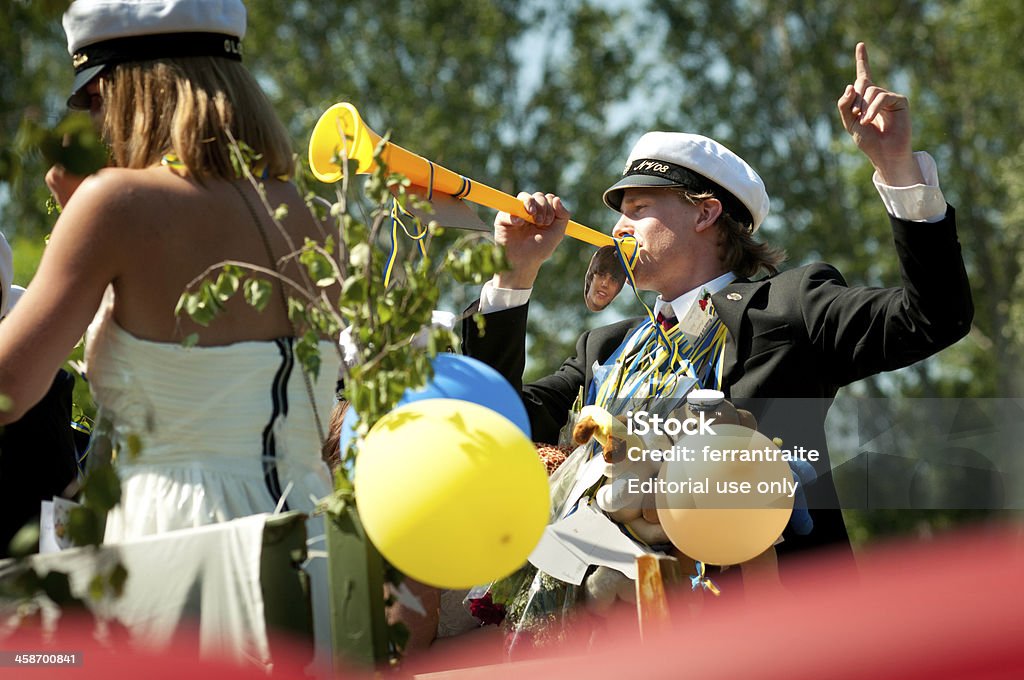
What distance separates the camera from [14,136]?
1883 mm

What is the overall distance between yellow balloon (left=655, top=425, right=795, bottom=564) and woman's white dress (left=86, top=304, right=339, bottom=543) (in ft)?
2.68

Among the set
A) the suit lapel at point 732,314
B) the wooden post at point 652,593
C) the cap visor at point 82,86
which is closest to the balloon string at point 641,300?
the suit lapel at point 732,314

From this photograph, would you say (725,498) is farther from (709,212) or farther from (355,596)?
(709,212)

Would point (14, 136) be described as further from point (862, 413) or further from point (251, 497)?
point (862, 413)

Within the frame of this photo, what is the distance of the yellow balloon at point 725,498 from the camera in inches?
109

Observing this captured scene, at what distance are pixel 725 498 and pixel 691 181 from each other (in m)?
1.45

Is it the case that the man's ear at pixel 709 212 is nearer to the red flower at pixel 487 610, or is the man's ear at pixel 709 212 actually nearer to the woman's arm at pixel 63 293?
the red flower at pixel 487 610

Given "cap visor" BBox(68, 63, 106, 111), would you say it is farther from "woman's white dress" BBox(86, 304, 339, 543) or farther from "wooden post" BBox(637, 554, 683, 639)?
"wooden post" BBox(637, 554, 683, 639)

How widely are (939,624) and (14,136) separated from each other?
1.34 m

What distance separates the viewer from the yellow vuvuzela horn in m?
2.81

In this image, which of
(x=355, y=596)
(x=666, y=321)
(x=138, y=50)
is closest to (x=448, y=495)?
(x=355, y=596)

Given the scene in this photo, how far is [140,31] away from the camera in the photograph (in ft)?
8.00

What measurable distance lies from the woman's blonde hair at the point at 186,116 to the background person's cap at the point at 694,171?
1693mm

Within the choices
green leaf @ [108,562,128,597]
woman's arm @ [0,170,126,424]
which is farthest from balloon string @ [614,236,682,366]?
green leaf @ [108,562,128,597]
